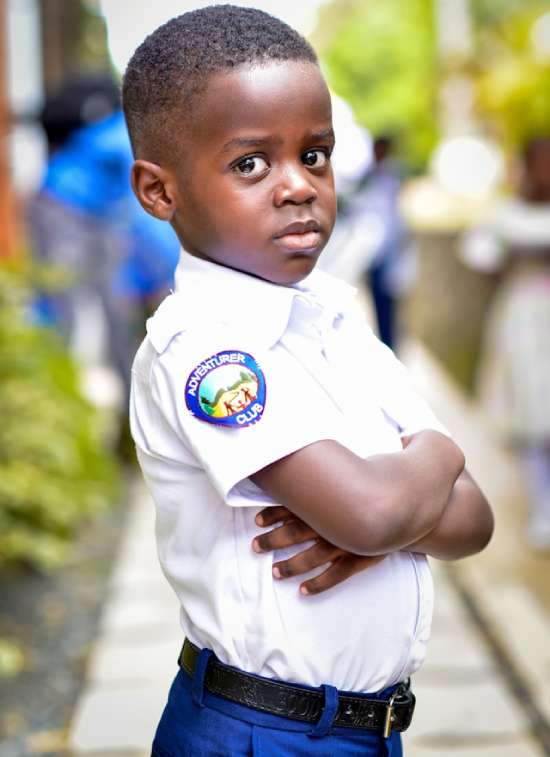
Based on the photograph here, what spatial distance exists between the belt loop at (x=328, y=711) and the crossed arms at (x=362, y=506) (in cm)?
14

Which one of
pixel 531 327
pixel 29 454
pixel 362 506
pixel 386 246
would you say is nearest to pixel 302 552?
pixel 362 506

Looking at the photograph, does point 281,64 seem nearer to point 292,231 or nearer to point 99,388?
point 292,231

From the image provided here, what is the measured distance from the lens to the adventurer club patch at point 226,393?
1.43 meters

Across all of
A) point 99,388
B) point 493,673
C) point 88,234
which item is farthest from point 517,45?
point 493,673

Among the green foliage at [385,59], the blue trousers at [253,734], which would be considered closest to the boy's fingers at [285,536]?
the blue trousers at [253,734]

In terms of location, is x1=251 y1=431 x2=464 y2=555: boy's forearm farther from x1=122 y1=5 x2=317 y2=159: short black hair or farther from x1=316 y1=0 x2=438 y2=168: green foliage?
x1=316 y1=0 x2=438 y2=168: green foliage

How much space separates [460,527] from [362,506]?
9.0 inches

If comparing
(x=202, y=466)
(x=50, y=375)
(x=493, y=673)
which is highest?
(x=202, y=466)

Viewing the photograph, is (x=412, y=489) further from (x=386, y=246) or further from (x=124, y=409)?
(x=386, y=246)

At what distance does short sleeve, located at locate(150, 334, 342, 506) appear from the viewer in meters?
1.43

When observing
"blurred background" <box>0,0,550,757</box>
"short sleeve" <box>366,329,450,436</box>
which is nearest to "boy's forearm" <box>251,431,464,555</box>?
"short sleeve" <box>366,329,450,436</box>

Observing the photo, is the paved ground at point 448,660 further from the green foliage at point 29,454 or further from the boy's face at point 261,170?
the boy's face at point 261,170

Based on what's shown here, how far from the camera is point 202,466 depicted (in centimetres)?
149

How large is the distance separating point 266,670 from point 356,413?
370mm
